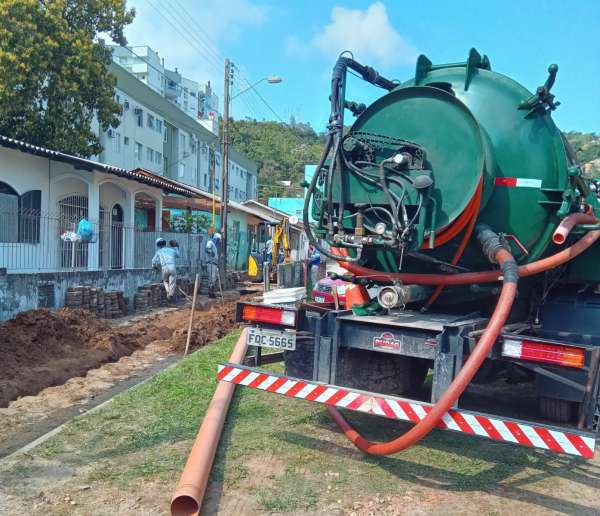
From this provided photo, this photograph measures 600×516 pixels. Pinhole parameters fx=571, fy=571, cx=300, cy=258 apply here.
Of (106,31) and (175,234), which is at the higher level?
(106,31)

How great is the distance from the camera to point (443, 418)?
12.7 feet

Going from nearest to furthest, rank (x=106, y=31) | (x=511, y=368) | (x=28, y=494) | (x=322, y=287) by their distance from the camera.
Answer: (x=28, y=494) < (x=511, y=368) < (x=322, y=287) < (x=106, y=31)

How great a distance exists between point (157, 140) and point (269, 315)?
3092 centimetres

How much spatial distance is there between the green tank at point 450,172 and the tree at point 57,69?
14.6m

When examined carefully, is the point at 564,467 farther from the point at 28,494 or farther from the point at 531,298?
the point at 28,494

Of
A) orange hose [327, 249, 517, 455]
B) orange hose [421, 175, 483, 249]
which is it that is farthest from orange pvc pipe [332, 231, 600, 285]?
orange hose [327, 249, 517, 455]

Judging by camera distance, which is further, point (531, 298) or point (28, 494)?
point (531, 298)

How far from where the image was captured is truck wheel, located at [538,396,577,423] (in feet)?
16.8

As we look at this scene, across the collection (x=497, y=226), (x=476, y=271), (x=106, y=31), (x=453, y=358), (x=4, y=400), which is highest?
(x=106, y=31)

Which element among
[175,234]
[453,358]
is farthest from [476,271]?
[175,234]

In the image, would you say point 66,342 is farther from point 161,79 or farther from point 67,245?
point 161,79

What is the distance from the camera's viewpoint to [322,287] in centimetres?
1036

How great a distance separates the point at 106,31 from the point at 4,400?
50.8 ft

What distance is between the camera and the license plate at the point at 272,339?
486 cm
